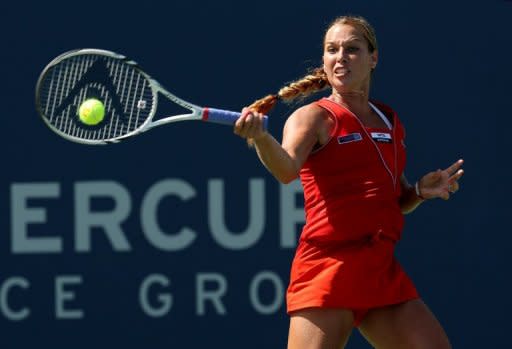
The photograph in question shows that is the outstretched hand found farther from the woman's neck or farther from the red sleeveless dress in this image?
the woman's neck

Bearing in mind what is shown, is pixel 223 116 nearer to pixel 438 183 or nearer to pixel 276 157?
pixel 276 157

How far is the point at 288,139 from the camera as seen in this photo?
11.7 feet

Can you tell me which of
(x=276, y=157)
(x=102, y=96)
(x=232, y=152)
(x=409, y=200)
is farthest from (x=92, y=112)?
(x=232, y=152)

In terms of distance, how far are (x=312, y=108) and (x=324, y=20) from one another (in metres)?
1.63

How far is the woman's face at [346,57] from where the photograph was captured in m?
3.78

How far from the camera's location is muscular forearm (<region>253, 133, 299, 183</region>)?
11.1 ft

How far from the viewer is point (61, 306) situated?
532 centimetres

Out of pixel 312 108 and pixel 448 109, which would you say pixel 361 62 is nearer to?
pixel 312 108

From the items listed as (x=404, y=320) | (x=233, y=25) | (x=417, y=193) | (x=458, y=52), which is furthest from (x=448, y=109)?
(x=404, y=320)

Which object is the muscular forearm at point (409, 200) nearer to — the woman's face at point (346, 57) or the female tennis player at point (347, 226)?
the female tennis player at point (347, 226)

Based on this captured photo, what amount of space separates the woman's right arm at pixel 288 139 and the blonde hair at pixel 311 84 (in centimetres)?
17

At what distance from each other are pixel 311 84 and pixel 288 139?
0.41 meters

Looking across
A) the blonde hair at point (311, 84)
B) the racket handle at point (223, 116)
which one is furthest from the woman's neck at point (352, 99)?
the racket handle at point (223, 116)

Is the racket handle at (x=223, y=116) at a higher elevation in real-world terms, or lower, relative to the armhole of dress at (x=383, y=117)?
higher
